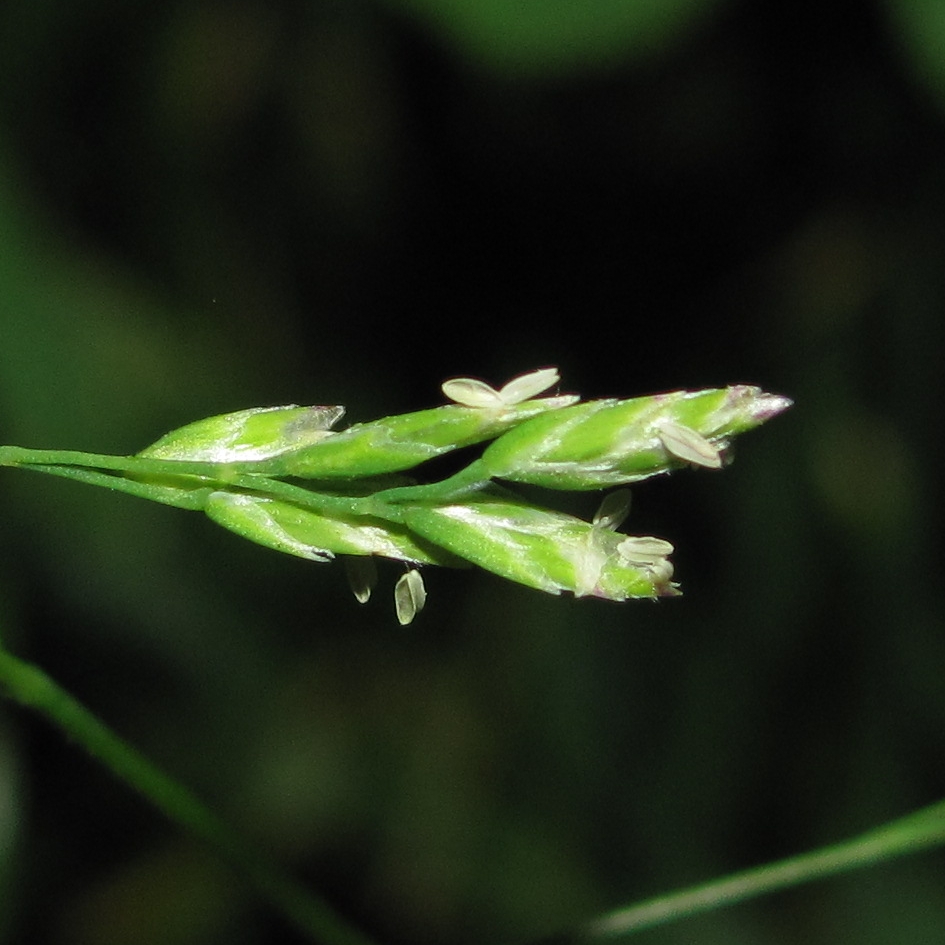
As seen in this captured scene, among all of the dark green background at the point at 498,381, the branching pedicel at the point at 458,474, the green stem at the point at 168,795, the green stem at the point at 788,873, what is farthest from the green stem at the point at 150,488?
the dark green background at the point at 498,381

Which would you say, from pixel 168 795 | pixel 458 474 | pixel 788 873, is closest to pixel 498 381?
pixel 788 873

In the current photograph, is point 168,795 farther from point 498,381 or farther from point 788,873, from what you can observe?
point 498,381

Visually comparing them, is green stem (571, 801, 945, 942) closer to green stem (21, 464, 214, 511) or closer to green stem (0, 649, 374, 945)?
green stem (0, 649, 374, 945)

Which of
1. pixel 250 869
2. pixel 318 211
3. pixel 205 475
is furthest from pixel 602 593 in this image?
pixel 318 211

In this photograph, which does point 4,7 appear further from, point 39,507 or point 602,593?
point 602,593

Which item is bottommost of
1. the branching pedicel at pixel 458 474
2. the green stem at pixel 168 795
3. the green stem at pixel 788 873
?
the green stem at pixel 788 873

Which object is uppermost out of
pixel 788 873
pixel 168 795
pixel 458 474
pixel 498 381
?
pixel 498 381

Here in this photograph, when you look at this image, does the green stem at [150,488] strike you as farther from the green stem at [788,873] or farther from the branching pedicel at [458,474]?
the green stem at [788,873]
